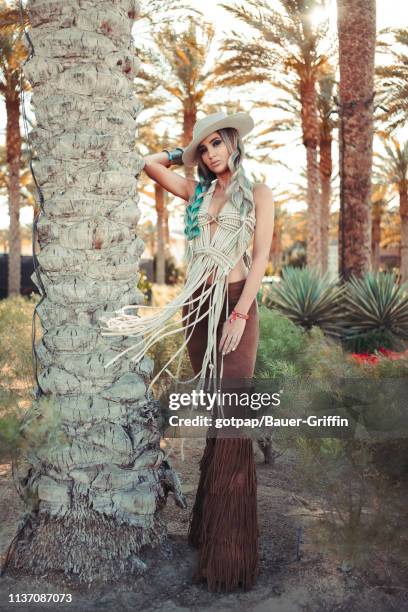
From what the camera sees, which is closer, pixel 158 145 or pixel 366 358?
pixel 366 358

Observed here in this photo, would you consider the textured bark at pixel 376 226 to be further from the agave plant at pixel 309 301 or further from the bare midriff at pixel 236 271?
the bare midriff at pixel 236 271

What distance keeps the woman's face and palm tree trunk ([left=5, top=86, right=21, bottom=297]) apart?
1572 centimetres

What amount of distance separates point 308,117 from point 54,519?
1612cm

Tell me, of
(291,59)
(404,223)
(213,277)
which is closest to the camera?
(213,277)

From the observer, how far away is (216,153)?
317cm

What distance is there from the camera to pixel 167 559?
3.29m

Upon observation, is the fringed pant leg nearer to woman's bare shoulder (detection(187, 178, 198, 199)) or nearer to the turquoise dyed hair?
the turquoise dyed hair

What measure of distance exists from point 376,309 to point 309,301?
1037 mm

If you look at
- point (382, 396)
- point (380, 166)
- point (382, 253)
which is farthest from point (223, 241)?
point (382, 253)

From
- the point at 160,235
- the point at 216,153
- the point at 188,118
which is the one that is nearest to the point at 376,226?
the point at 160,235

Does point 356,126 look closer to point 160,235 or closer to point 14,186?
point 14,186

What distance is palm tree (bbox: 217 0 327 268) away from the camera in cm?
1518

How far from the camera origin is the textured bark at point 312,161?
17.5m

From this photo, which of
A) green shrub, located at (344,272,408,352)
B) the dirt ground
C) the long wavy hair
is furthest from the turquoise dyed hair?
green shrub, located at (344,272,408,352)
